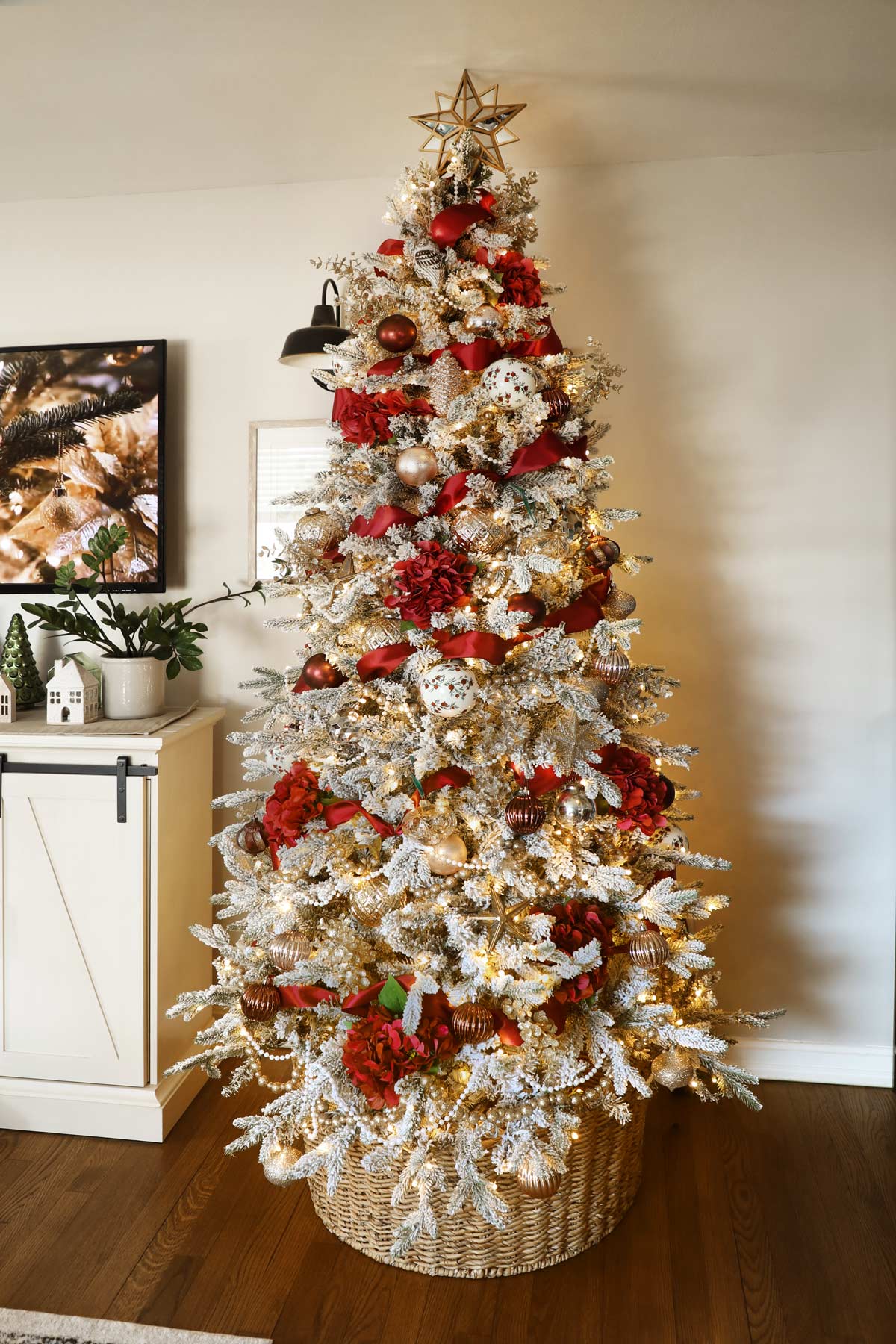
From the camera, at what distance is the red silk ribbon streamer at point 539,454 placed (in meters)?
1.61

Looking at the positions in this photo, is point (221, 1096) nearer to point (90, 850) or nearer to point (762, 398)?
point (90, 850)

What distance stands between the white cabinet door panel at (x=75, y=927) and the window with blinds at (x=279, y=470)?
0.78 meters

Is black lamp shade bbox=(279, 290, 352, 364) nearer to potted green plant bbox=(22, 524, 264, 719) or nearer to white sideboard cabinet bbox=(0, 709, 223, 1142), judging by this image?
potted green plant bbox=(22, 524, 264, 719)

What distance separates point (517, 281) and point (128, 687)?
133 cm

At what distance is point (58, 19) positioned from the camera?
68.2 inches

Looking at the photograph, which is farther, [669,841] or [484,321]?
[669,841]

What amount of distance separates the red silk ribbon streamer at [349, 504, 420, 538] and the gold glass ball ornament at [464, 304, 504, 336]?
14.7 inches

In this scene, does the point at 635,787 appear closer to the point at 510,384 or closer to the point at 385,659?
the point at 385,659

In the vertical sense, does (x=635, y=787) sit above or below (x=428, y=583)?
below

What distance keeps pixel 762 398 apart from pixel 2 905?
229 cm

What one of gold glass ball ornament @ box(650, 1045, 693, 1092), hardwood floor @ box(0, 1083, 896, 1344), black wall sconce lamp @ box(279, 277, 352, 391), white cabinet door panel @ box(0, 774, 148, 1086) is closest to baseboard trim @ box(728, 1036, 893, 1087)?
Result: hardwood floor @ box(0, 1083, 896, 1344)

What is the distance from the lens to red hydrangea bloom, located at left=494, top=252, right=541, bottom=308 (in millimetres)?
1724

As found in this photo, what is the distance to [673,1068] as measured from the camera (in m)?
1.64

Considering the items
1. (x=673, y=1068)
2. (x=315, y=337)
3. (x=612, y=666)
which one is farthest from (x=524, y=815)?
(x=315, y=337)
